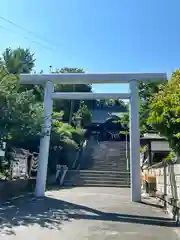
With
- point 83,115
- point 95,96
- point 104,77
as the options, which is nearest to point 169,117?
point 104,77

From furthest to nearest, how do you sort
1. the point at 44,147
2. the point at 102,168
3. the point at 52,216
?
1. the point at 102,168
2. the point at 44,147
3. the point at 52,216

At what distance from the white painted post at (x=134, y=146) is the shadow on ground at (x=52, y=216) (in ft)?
8.27

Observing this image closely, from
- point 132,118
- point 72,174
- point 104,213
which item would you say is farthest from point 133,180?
point 72,174

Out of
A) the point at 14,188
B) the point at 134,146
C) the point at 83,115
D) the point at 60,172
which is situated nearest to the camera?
the point at 134,146

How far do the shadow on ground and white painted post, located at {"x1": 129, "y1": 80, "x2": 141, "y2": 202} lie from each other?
99.2 inches

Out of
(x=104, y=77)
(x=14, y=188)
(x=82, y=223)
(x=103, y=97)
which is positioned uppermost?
(x=104, y=77)

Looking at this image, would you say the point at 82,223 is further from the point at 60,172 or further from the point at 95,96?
the point at 60,172

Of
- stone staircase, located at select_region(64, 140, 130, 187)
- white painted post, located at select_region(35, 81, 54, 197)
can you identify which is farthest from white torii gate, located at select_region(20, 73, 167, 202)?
stone staircase, located at select_region(64, 140, 130, 187)

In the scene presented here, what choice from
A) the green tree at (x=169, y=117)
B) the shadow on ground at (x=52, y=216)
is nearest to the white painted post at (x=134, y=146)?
the shadow on ground at (x=52, y=216)

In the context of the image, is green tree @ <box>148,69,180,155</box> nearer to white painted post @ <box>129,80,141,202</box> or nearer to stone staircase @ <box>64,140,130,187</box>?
white painted post @ <box>129,80,141,202</box>

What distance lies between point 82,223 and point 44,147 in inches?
198

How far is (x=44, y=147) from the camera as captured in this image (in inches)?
404

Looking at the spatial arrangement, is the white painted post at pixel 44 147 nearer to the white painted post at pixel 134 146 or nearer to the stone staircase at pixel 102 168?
the white painted post at pixel 134 146

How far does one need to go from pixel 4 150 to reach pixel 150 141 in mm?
6159
